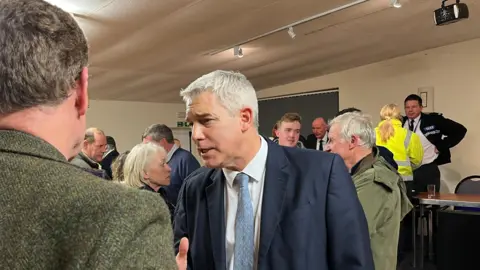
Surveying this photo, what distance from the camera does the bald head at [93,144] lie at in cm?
428

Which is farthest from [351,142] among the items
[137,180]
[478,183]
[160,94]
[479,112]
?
[160,94]

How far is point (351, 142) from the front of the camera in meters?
2.58

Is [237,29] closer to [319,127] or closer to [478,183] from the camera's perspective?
[319,127]

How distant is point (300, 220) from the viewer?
143 centimetres

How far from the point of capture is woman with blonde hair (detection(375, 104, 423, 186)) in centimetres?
477

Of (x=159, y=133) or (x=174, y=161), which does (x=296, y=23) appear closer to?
(x=159, y=133)

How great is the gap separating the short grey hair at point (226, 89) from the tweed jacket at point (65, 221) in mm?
910

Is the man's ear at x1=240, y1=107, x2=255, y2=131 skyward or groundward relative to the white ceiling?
groundward

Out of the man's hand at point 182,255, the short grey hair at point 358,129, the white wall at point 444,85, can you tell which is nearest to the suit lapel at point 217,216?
the man's hand at point 182,255

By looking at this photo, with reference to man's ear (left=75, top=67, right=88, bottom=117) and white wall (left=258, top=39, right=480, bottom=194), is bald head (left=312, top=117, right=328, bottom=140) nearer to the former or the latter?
white wall (left=258, top=39, right=480, bottom=194)

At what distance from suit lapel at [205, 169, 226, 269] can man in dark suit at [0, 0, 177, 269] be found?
0.86 metres

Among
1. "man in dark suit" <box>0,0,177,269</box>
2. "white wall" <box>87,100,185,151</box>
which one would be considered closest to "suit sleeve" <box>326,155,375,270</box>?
"man in dark suit" <box>0,0,177,269</box>

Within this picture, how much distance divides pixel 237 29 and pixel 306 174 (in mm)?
4771

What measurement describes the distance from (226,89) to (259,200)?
0.39m
